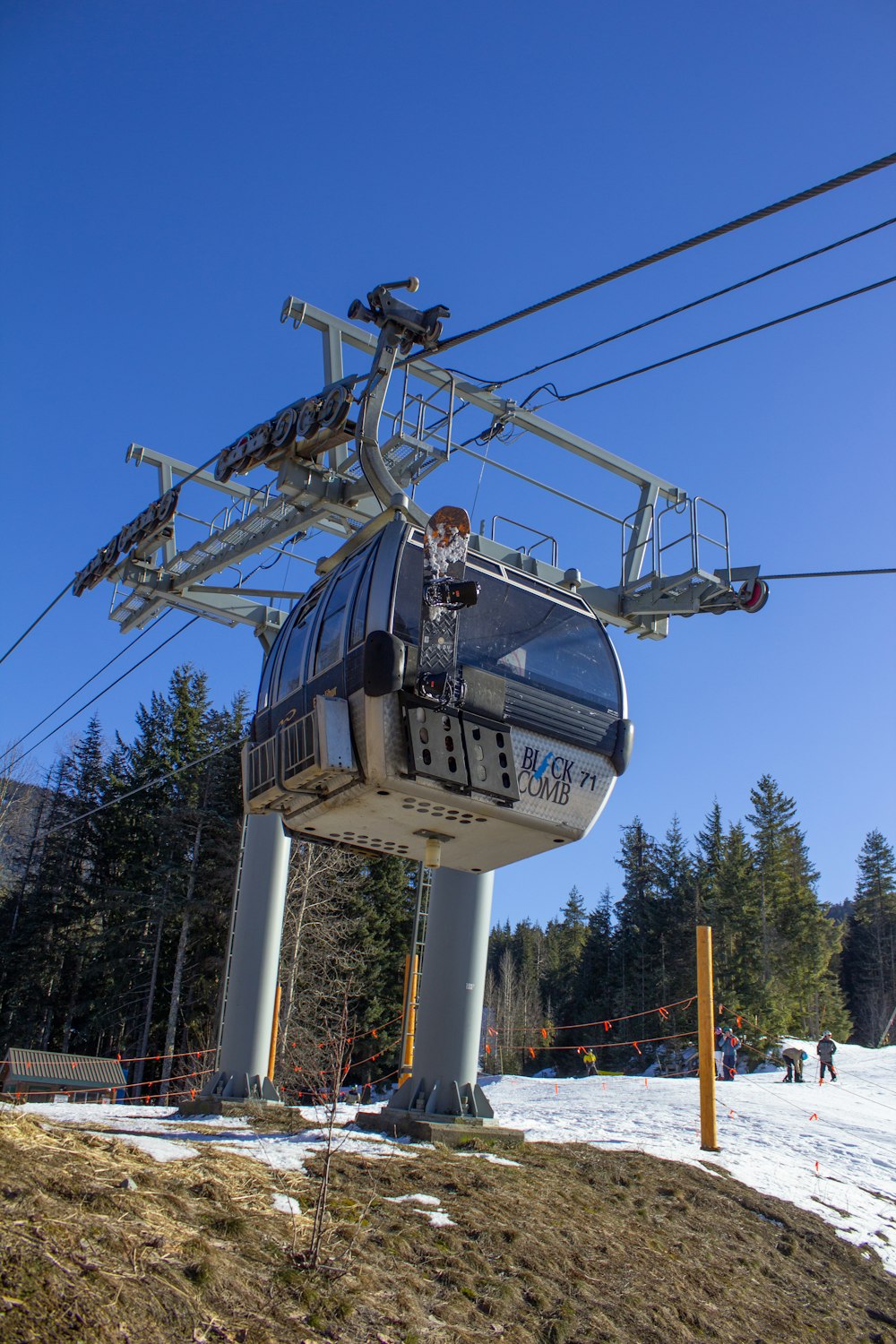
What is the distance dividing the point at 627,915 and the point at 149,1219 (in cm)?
6993

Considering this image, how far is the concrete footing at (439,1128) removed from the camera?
10.4 metres

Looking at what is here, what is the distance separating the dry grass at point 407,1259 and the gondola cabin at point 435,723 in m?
2.65

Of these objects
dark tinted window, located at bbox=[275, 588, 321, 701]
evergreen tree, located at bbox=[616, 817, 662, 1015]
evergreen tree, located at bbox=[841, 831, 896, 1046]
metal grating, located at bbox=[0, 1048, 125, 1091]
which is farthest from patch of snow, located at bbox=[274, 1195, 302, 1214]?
evergreen tree, located at bbox=[841, 831, 896, 1046]

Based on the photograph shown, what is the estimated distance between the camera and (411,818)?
27.4 ft

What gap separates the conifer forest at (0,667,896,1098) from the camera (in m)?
37.5

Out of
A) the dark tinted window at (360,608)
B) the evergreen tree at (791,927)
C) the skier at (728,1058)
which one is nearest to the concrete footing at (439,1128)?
the dark tinted window at (360,608)

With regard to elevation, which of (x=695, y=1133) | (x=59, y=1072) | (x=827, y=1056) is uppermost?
(x=827, y=1056)

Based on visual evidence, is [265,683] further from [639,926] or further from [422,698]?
[639,926]

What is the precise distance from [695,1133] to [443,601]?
10.1 metres

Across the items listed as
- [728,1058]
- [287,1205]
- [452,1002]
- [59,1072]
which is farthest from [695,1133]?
[728,1058]

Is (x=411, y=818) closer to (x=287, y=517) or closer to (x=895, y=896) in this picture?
(x=287, y=517)

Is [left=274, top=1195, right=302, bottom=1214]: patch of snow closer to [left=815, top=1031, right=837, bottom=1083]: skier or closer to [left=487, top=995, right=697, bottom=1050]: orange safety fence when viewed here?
[left=487, top=995, right=697, bottom=1050]: orange safety fence

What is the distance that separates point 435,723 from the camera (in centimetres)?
784

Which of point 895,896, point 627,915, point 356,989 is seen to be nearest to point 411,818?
point 356,989
